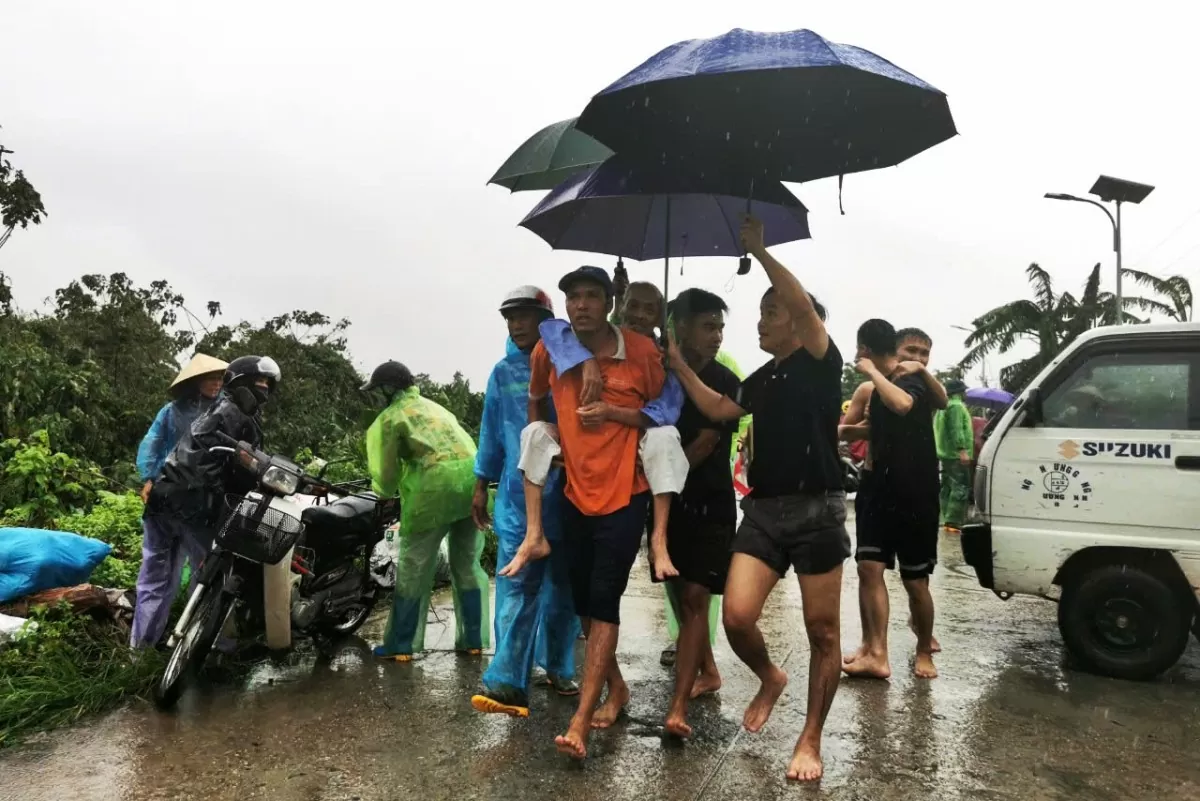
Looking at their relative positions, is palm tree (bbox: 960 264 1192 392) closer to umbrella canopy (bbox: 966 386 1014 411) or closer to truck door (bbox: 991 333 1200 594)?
umbrella canopy (bbox: 966 386 1014 411)

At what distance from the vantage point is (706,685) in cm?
419

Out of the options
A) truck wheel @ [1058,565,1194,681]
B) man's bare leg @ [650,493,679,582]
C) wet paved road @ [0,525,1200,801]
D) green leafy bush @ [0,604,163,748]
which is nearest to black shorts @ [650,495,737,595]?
man's bare leg @ [650,493,679,582]

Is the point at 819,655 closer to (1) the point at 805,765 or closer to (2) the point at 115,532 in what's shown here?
(1) the point at 805,765

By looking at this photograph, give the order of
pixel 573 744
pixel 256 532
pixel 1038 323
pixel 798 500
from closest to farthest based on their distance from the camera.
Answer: pixel 573 744 → pixel 798 500 → pixel 256 532 → pixel 1038 323

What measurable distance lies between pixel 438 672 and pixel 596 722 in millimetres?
1139

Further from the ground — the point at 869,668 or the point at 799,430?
the point at 799,430

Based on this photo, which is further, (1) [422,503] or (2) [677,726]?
(1) [422,503]

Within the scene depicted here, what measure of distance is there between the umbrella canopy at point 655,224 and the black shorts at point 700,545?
133 centimetres

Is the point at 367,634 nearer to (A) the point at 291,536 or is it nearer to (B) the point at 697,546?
(A) the point at 291,536

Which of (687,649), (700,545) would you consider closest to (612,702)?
(687,649)

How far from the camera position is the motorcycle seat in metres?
4.87

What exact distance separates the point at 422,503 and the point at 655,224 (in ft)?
6.24

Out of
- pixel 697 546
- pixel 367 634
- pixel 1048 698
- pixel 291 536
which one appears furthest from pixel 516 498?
pixel 1048 698

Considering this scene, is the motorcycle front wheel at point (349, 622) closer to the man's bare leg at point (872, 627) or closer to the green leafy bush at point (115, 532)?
the green leafy bush at point (115, 532)
